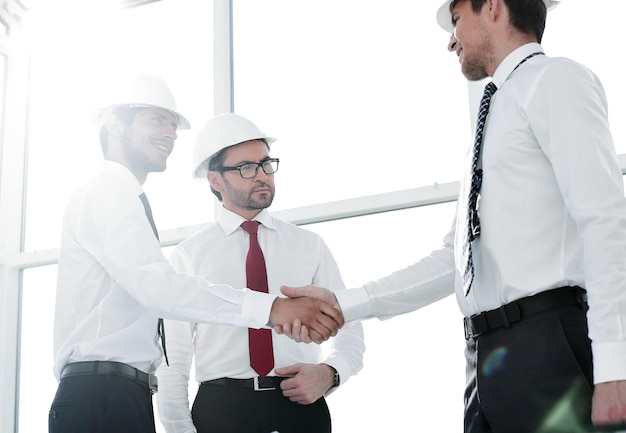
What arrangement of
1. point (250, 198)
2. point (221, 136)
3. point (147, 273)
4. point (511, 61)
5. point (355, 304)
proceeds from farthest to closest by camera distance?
point (221, 136)
point (250, 198)
point (355, 304)
point (147, 273)
point (511, 61)

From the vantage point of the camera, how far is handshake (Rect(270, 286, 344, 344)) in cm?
252

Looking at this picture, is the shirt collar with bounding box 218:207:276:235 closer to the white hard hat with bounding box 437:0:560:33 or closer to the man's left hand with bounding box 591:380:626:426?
the white hard hat with bounding box 437:0:560:33

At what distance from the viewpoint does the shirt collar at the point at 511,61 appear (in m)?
1.98

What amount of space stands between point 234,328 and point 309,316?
31cm

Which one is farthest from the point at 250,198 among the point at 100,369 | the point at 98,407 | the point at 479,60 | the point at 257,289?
the point at 479,60

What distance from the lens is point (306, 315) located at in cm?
253

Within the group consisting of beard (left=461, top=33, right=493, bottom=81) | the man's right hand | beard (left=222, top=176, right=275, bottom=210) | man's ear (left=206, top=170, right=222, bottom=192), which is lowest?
the man's right hand

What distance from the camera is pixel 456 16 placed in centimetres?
215

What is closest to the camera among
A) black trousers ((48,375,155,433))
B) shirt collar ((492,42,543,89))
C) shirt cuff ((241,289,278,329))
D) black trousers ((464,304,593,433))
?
black trousers ((464,304,593,433))

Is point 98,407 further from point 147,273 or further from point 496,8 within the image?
point 496,8

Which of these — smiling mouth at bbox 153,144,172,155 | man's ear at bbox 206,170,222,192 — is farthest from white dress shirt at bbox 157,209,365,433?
smiling mouth at bbox 153,144,172,155

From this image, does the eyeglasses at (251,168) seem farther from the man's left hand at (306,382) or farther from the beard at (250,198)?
the man's left hand at (306,382)

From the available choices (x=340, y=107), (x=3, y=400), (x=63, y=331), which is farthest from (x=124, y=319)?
(x=3, y=400)

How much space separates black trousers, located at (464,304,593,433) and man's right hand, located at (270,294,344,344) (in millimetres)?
841
